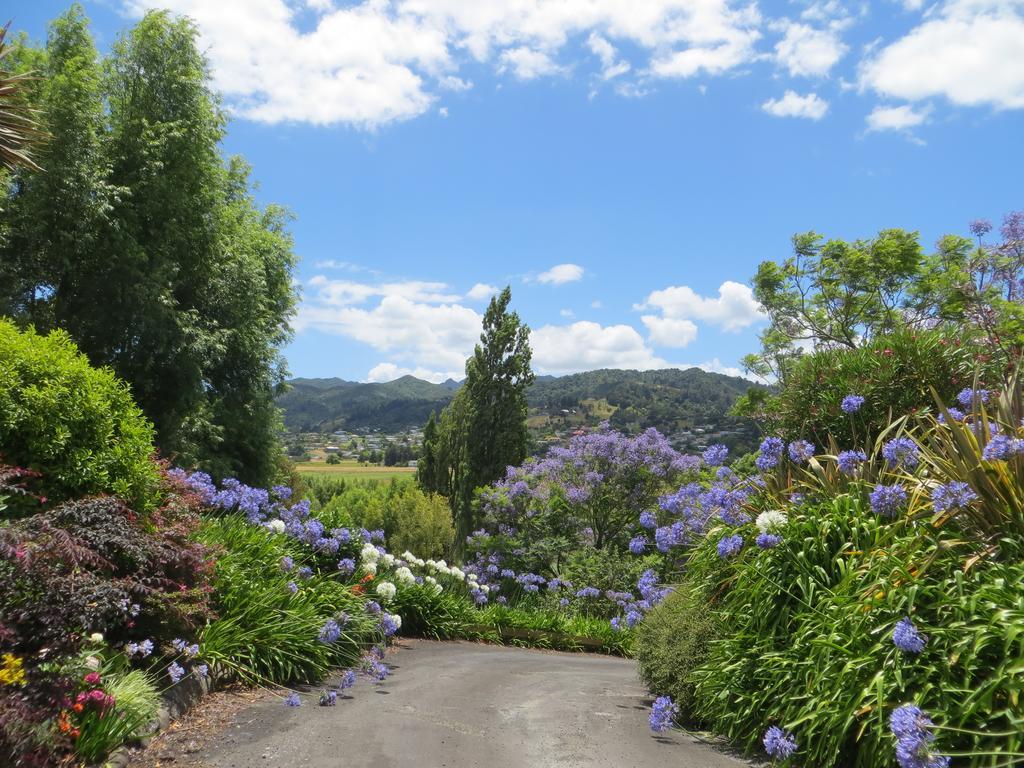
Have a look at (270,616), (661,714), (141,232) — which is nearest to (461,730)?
(661,714)

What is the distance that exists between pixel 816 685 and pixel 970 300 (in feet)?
16.4

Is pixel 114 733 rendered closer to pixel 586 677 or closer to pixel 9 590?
pixel 9 590

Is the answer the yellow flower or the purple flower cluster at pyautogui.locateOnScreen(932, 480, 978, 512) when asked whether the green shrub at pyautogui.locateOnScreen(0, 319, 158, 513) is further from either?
the purple flower cluster at pyautogui.locateOnScreen(932, 480, 978, 512)

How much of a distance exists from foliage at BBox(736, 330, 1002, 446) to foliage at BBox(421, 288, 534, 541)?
15485mm

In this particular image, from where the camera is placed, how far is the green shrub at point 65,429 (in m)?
5.54

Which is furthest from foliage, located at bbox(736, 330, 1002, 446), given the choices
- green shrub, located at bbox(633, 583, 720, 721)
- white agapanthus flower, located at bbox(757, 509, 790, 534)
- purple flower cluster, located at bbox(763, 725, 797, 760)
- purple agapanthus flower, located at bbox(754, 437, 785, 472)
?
purple flower cluster, located at bbox(763, 725, 797, 760)

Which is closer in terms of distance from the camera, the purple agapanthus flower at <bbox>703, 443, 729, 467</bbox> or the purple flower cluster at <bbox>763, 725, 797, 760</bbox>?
the purple flower cluster at <bbox>763, 725, 797, 760</bbox>

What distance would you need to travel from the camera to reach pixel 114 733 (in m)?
3.99

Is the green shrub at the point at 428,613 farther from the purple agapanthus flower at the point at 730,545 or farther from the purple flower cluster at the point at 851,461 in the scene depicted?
the purple flower cluster at the point at 851,461

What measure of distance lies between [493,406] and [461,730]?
17.7 m

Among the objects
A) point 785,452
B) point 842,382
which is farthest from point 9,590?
point 842,382

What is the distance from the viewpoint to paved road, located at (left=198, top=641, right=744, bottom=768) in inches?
163

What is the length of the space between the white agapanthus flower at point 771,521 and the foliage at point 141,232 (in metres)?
15.1

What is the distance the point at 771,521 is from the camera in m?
4.73
